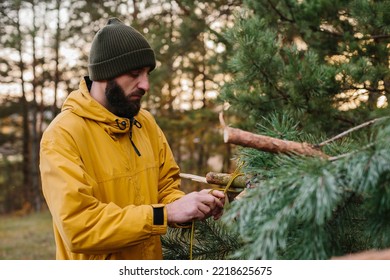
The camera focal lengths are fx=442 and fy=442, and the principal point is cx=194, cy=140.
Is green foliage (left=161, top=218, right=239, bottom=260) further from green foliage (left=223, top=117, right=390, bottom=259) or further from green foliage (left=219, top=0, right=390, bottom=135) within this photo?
green foliage (left=219, top=0, right=390, bottom=135)

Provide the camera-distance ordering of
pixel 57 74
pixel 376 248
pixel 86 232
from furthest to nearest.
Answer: pixel 57 74, pixel 86 232, pixel 376 248

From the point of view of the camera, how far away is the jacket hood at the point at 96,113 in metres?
1.85

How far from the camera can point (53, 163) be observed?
1.61 m

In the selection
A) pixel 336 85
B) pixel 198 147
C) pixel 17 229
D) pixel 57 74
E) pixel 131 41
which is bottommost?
pixel 17 229

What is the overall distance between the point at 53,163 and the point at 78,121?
26 cm

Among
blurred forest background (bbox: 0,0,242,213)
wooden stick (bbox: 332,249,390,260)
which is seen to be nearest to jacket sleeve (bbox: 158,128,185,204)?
wooden stick (bbox: 332,249,390,260)

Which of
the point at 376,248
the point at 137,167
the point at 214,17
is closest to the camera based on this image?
the point at 376,248

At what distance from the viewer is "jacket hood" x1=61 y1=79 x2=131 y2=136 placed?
72.7 inches

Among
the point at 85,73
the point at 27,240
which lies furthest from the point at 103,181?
the point at 85,73

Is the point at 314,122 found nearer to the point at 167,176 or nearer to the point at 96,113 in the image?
the point at 167,176

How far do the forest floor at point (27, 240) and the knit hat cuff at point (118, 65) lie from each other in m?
5.61

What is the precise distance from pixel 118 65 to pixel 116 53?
0.20ft
